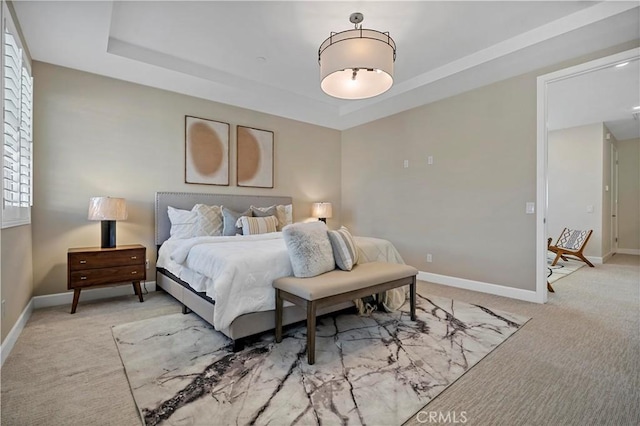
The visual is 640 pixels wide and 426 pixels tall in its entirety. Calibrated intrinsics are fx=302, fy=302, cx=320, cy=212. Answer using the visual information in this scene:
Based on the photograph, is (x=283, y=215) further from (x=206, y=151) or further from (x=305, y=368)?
(x=305, y=368)

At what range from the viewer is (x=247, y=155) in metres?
4.73

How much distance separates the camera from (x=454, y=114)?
13.7 feet

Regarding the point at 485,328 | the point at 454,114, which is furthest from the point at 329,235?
the point at 454,114

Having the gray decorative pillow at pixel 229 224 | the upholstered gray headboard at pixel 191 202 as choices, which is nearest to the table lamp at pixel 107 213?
the upholstered gray headboard at pixel 191 202

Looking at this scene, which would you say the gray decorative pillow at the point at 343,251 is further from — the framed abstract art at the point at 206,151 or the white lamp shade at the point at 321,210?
the white lamp shade at the point at 321,210

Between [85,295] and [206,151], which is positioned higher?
[206,151]

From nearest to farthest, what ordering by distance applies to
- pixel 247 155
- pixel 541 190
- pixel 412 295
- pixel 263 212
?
pixel 412 295, pixel 541 190, pixel 263 212, pixel 247 155

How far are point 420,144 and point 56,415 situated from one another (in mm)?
4687

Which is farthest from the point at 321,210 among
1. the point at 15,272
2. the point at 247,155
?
the point at 15,272

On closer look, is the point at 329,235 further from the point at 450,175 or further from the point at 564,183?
the point at 564,183

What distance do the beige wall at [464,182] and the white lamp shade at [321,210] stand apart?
0.75 m

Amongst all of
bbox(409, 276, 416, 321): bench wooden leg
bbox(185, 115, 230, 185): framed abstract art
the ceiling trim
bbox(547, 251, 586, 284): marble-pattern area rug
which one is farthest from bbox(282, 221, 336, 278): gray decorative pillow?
bbox(547, 251, 586, 284): marble-pattern area rug

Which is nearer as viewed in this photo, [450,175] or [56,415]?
[56,415]

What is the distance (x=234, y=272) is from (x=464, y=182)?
3321 millimetres
